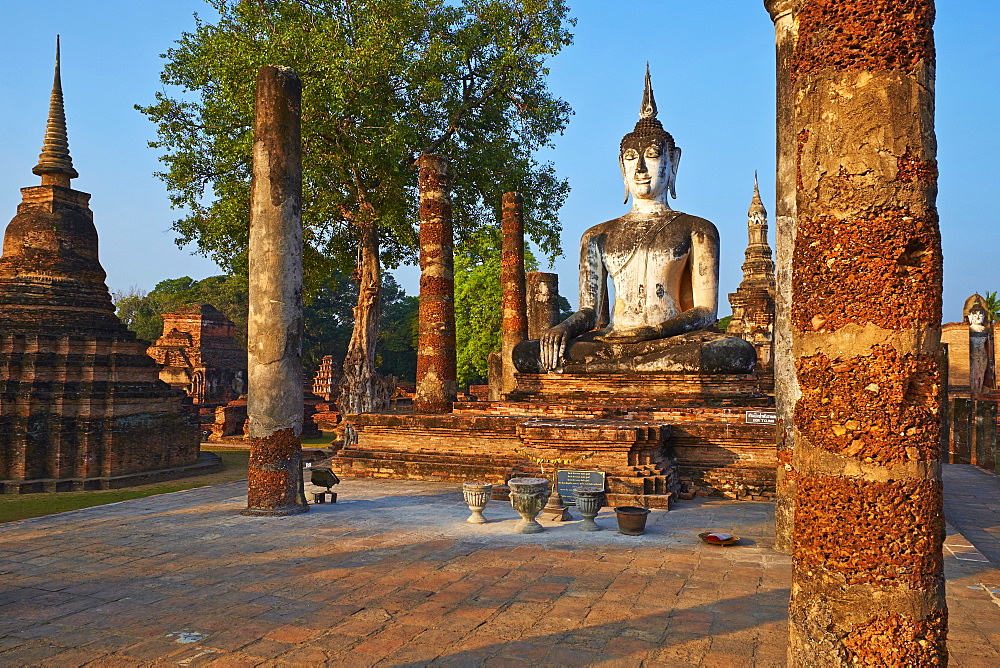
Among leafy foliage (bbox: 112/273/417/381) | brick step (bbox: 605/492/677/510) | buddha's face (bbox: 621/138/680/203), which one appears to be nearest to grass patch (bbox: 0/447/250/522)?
brick step (bbox: 605/492/677/510)

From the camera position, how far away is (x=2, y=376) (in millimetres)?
13484

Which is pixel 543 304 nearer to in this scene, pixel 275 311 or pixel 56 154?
pixel 56 154

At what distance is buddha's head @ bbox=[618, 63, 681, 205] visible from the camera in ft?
44.6

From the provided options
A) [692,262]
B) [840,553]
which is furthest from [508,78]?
[840,553]

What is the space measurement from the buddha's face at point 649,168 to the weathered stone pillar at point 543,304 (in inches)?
290

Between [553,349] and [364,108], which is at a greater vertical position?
[364,108]

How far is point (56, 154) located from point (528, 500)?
542 inches

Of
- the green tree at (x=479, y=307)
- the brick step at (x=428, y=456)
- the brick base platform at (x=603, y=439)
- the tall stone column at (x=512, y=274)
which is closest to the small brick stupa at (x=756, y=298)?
the green tree at (x=479, y=307)

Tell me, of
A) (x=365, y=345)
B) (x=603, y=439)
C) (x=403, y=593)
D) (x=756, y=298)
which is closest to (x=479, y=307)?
(x=756, y=298)

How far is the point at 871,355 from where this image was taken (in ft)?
10.5

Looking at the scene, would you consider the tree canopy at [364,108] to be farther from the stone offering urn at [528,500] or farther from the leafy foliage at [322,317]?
the leafy foliage at [322,317]

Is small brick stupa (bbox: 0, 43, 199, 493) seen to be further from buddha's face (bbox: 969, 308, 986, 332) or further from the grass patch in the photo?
buddha's face (bbox: 969, 308, 986, 332)

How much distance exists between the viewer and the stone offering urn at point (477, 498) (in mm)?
7645

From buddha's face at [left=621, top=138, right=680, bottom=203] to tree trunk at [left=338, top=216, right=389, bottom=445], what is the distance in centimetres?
738
